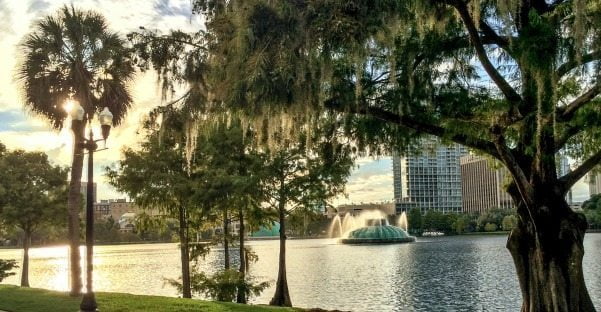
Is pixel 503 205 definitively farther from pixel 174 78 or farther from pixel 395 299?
pixel 174 78

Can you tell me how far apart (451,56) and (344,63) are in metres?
2.67

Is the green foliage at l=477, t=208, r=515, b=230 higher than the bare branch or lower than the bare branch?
lower

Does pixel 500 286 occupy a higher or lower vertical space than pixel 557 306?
lower

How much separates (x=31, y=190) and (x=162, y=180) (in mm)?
12636

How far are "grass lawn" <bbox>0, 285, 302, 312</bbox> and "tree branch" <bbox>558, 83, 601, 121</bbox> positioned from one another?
7.95m

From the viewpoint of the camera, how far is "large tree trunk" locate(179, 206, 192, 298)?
2347 cm

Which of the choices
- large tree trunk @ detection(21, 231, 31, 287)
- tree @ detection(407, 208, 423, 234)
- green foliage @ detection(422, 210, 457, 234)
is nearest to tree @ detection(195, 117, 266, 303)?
large tree trunk @ detection(21, 231, 31, 287)

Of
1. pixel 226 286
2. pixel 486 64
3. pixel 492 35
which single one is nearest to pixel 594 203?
pixel 226 286

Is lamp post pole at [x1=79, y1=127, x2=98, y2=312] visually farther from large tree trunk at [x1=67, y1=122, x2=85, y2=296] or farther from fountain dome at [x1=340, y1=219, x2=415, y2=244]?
fountain dome at [x1=340, y1=219, x2=415, y2=244]

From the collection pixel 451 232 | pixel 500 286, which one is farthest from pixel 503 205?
pixel 500 286

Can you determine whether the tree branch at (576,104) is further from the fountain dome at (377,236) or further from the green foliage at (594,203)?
the green foliage at (594,203)

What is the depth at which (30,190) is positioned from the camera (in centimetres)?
3256

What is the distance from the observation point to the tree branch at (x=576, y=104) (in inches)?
405

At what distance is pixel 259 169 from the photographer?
77.3 ft
